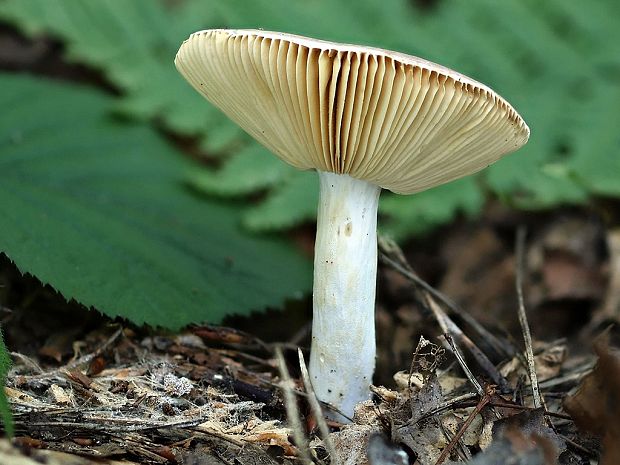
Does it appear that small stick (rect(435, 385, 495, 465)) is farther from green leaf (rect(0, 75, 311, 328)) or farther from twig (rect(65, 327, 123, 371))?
twig (rect(65, 327, 123, 371))

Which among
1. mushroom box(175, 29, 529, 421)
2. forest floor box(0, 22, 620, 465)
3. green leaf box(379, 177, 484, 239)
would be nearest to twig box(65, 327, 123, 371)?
forest floor box(0, 22, 620, 465)

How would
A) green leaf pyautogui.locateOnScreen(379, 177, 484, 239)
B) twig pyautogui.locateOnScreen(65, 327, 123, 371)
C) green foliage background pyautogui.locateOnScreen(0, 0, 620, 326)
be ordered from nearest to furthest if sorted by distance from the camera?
twig pyautogui.locateOnScreen(65, 327, 123, 371), green foliage background pyautogui.locateOnScreen(0, 0, 620, 326), green leaf pyautogui.locateOnScreen(379, 177, 484, 239)

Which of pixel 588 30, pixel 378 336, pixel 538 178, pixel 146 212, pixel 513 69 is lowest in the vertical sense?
pixel 378 336

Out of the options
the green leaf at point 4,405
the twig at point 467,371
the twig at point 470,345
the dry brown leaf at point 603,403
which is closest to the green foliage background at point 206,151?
the green leaf at point 4,405

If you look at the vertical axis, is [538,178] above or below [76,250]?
above

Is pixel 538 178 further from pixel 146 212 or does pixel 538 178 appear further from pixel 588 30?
pixel 146 212

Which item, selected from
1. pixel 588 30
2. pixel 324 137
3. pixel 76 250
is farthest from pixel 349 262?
pixel 588 30

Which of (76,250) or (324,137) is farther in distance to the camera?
(76,250)

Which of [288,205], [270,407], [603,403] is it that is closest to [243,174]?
[288,205]
